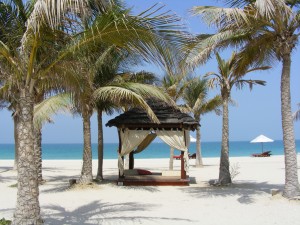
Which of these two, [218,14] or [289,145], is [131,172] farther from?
[218,14]

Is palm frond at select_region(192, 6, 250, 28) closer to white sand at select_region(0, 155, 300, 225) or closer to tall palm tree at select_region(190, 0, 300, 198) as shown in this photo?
tall palm tree at select_region(190, 0, 300, 198)

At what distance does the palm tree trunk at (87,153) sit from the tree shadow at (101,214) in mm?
3668

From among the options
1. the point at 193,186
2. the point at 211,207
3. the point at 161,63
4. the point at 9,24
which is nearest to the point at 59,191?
the point at 193,186

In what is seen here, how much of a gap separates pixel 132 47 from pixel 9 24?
2.32m

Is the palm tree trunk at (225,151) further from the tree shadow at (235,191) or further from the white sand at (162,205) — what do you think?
the white sand at (162,205)

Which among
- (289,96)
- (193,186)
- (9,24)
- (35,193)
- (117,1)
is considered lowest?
(193,186)

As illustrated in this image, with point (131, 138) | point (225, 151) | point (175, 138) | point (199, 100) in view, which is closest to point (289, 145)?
point (225, 151)

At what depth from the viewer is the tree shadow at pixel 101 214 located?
28.2 feet

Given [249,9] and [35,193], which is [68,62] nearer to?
[35,193]

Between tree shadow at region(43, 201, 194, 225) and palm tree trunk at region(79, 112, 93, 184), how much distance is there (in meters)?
3.67

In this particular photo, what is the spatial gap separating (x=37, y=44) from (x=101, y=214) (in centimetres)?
450

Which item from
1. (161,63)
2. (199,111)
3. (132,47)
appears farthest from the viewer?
(199,111)

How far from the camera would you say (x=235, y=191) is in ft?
44.1

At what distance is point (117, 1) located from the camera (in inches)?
323
